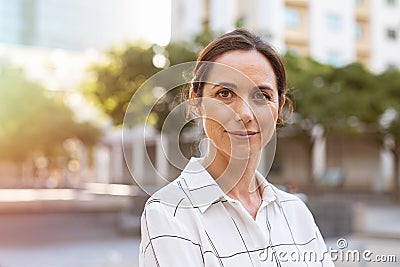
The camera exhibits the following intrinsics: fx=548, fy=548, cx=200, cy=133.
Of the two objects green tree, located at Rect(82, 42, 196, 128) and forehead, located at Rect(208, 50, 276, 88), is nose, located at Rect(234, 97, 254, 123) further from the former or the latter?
green tree, located at Rect(82, 42, 196, 128)

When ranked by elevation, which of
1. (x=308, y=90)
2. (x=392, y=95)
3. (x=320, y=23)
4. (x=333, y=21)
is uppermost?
(x=333, y=21)

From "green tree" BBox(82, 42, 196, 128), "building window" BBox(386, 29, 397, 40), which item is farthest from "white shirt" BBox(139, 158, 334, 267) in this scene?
"building window" BBox(386, 29, 397, 40)

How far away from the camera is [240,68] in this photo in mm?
919

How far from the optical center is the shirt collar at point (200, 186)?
3.04 ft

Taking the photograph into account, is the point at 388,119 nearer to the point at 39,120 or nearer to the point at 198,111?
the point at 39,120

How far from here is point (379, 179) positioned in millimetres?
18609

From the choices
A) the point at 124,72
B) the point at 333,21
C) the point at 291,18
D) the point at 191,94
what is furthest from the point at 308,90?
the point at 191,94

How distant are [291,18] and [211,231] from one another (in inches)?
815

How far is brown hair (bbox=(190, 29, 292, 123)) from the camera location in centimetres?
94

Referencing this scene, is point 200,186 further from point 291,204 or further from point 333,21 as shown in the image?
point 333,21

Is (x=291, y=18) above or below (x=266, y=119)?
above

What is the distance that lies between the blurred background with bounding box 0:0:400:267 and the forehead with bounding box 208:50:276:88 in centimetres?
12

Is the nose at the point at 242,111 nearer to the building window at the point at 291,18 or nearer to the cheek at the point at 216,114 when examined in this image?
the cheek at the point at 216,114

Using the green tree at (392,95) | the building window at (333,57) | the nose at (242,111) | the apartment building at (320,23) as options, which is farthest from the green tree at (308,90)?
the nose at (242,111)
